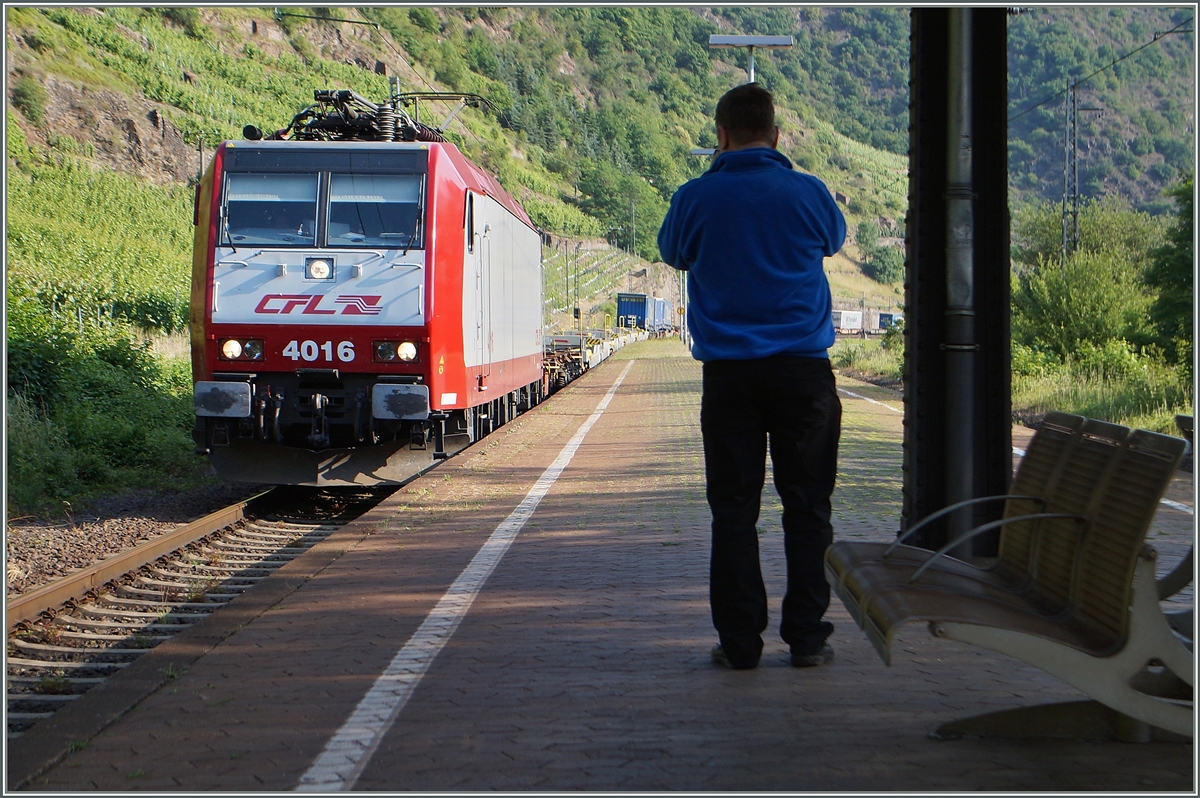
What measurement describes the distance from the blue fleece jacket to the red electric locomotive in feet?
20.9

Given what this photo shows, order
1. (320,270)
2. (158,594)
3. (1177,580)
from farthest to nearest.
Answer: (320,270), (158,594), (1177,580)

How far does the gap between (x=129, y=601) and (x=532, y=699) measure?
4023mm

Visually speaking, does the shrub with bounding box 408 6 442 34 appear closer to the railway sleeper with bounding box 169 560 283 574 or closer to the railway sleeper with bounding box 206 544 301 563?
the railway sleeper with bounding box 206 544 301 563

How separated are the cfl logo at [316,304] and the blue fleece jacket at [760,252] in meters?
6.70

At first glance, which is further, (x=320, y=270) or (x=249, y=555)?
(x=320, y=270)

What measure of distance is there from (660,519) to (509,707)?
4691mm

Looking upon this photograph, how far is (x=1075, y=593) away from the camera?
12.1ft

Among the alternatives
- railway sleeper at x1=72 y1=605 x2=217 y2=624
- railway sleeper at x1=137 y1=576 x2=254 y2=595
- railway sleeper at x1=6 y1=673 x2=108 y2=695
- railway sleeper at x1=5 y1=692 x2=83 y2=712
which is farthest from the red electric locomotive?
railway sleeper at x1=5 y1=692 x2=83 y2=712

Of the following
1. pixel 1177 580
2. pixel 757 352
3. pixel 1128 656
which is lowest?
pixel 1128 656

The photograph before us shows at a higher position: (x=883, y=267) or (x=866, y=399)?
(x=883, y=267)

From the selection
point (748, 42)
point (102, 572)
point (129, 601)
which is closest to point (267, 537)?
point (102, 572)

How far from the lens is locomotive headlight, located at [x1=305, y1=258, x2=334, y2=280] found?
10.8 m

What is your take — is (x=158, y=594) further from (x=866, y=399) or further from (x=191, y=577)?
(x=866, y=399)

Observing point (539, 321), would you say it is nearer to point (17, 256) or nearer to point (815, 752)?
point (17, 256)
